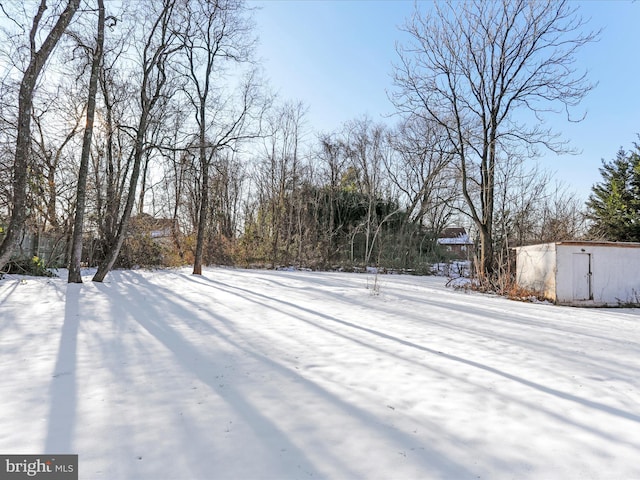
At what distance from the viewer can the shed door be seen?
10.0m

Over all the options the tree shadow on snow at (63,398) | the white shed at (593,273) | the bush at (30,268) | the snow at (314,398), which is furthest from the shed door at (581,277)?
the bush at (30,268)

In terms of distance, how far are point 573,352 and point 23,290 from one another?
34.9 ft

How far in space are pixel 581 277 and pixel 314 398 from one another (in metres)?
10.3

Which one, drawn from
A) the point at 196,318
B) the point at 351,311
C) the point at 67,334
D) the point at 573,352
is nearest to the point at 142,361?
the point at 67,334

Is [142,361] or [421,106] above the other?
[421,106]

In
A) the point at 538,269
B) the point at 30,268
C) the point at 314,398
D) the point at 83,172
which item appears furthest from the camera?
the point at 30,268

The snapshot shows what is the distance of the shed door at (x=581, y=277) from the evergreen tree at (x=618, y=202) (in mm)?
12665

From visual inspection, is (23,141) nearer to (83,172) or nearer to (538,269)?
(83,172)

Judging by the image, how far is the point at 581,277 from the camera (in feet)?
32.9

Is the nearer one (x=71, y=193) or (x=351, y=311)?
(x=351, y=311)

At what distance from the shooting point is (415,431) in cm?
243


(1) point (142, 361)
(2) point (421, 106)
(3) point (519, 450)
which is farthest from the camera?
(2) point (421, 106)

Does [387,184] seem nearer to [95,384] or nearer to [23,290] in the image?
[23,290]

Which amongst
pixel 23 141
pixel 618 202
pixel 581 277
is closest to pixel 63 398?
pixel 23 141
